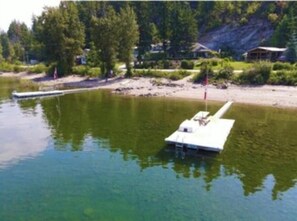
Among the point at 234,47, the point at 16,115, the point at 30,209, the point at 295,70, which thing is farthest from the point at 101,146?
the point at 234,47

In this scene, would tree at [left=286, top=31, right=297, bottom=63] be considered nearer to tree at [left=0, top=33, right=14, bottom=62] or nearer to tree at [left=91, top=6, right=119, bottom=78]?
tree at [left=91, top=6, right=119, bottom=78]

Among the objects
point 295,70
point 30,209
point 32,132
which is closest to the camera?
Result: point 30,209

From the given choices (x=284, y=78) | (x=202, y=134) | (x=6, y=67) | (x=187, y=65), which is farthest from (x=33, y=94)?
(x=6, y=67)

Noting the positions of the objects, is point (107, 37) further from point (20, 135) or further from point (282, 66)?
point (20, 135)

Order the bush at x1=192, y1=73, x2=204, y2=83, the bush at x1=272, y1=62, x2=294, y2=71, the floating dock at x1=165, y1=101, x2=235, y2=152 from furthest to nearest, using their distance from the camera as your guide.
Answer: the bush at x1=192, y1=73, x2=204, y2=83 < the bush at x1=272, y1=62, x2=294, y2=71 < the floating dock at x1=165, y1=101, x2=235, y2=152

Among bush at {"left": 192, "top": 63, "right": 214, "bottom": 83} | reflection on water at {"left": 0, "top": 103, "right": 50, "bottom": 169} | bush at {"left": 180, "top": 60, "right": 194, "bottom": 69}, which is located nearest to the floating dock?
reflection on water at {"left": 0, "top": 103, "right": 50, "bottom": 169}

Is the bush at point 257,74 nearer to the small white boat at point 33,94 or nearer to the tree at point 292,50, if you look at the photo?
the tree at point 292,50

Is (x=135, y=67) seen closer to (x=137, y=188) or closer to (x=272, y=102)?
(x=272, y=102)
